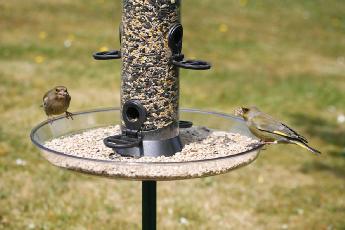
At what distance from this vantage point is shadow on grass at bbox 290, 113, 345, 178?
25.1 ft

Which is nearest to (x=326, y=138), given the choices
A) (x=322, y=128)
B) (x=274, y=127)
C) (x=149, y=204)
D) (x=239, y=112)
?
(x=322, y=128)

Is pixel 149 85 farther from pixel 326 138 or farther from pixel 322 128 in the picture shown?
pixel 322 128

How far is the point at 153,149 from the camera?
367 centimetres

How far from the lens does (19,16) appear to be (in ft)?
44.0

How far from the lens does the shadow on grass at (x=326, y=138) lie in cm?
766

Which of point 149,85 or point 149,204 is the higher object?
point 149,85

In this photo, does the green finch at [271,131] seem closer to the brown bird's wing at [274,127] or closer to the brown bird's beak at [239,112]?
the brown bird's wing at [274,127]

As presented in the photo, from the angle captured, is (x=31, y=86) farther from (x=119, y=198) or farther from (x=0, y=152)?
(x=119, y=198)

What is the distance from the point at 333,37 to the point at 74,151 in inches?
449

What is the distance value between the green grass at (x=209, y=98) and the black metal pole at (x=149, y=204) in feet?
7.21

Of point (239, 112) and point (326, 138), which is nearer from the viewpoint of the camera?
point (239, 112)

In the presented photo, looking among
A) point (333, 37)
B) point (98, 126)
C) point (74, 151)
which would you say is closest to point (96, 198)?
point (98, 126)

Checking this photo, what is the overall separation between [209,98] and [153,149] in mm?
6268

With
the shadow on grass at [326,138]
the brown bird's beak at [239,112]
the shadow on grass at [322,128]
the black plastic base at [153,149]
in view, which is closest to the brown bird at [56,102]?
the black plastic base at [153,149]
